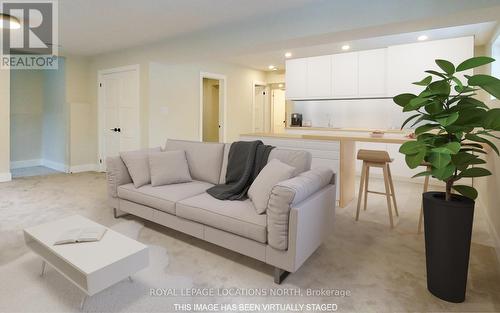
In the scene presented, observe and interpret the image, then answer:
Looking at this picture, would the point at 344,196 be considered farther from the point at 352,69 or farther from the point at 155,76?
the point at 155,76

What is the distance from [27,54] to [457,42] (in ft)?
25.7

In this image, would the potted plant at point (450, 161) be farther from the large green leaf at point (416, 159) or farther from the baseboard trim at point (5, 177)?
the baseboard trim at point (5, 177)

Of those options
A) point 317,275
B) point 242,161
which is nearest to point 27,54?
point 242,161

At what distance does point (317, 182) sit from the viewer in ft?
8.07

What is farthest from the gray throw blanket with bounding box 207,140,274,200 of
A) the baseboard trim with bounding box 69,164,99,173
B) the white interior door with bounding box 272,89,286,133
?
the white interior door with bounding box 272,89,286,133

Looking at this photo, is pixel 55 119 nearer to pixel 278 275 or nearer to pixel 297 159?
pixel 297 159

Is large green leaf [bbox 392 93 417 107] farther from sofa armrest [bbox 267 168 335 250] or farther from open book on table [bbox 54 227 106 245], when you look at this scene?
open book on table [bbox 54 227 106 245]

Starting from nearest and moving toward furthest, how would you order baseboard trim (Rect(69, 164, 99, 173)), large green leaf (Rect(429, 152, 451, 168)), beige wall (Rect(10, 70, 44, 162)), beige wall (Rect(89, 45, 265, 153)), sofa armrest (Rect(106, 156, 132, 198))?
large green leaf (Rect(429, 152, 451, 168))
sofa armrest (Rect(106, 156, 132, 198))
beige wall (Rect(89, 45, 265, 153))
baseboard trim (Rect(69, 164, 99, 173))
beige wall (Rect(10, 70, 44, 162))

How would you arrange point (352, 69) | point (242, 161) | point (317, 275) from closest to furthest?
point (317, 275)
point (242, 161)
point (352, 69)

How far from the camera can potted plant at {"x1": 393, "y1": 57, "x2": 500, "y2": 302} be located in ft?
6.18

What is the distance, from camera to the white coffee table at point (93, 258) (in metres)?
1.73

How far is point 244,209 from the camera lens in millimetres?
2449

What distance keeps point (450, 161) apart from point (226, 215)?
1581 millimetres

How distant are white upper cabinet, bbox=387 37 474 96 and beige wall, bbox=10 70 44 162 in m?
7.30
